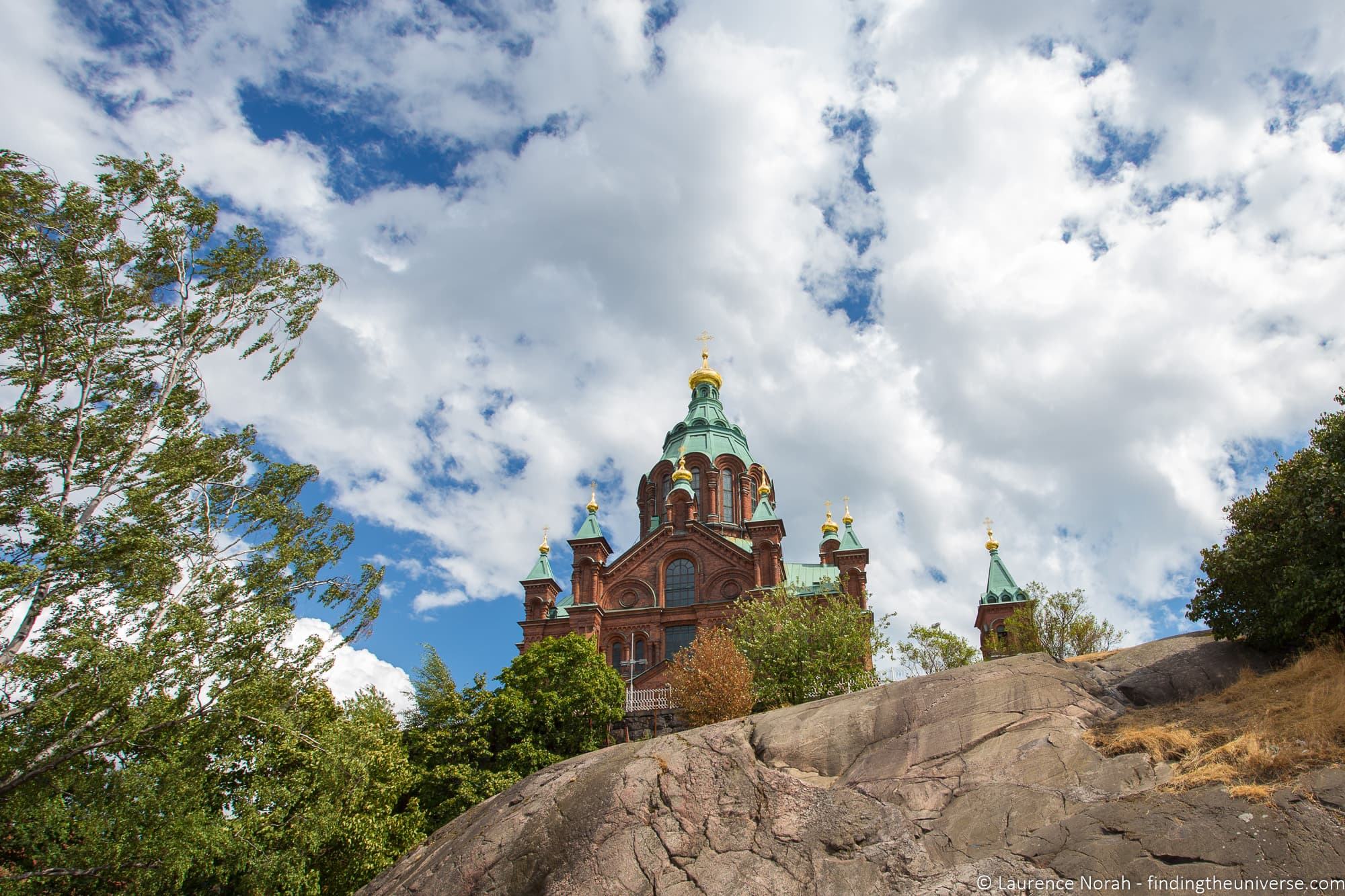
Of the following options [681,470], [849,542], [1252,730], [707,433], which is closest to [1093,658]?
[1252,730]

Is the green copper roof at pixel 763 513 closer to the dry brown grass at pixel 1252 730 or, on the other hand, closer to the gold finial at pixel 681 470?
the gold finial at pixel 681 470

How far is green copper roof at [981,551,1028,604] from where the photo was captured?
166 ft

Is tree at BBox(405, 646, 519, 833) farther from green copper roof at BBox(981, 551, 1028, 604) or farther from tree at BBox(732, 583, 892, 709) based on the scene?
green copper roof at BBox(981, 551, 1028, 604)

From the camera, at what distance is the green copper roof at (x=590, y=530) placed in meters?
48.9

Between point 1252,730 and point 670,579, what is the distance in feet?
114

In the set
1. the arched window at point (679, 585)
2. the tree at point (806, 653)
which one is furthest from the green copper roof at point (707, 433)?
the tree at point (806, 653)

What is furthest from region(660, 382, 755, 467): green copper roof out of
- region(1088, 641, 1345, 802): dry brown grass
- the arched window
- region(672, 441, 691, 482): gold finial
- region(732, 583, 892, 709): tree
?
region(1088, 641, 1345, 802): dry brown grass

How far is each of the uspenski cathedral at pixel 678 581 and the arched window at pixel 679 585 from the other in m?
0.05

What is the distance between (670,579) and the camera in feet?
158

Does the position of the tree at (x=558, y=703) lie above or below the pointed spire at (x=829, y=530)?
below

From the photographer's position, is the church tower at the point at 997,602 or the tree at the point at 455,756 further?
the church tower at the point at 997,602

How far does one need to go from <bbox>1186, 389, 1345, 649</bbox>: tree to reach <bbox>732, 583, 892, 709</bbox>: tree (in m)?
13.3

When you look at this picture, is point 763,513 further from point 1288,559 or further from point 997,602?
point 1288,559

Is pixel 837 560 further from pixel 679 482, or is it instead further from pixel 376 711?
pixel 376 711
